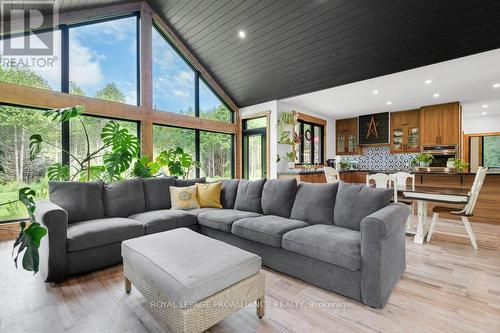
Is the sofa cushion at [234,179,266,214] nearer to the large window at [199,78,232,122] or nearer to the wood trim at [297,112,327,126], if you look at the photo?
the large window at [199,78,232,122]

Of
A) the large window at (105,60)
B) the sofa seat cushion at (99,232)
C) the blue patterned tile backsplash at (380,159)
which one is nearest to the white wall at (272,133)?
the large window at (105,60)

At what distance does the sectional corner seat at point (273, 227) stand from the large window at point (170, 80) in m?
2.59

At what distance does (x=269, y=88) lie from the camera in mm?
5676

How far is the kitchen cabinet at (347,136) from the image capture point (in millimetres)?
7809

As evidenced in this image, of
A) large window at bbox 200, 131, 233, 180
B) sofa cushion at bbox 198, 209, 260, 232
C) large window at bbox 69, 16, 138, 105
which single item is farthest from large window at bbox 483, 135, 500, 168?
large window at bbox 69, 16, 138, 105

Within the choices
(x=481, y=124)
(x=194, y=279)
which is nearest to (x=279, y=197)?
(x=194, y=279)

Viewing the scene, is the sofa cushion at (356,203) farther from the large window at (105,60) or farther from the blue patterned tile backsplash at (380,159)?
the blue patterned tile backsplash at (380,159)

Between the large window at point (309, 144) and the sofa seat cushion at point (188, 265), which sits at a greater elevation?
the large window at point (309, 144)

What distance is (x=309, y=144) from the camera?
728cm

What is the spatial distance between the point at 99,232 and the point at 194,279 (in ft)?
5.37

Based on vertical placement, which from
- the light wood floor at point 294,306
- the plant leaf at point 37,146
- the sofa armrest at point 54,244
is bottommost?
the light wood floor at point 294,306

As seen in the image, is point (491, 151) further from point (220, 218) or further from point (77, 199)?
point (77, 199)

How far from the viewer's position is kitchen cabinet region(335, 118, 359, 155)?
25.6 feet

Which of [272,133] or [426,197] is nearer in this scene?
[426,197]
